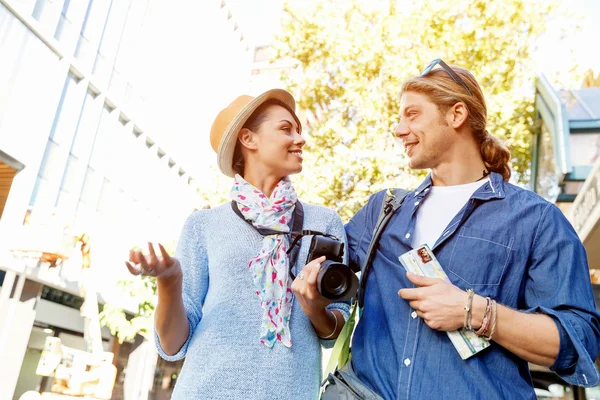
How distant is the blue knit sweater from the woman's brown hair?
681 mm

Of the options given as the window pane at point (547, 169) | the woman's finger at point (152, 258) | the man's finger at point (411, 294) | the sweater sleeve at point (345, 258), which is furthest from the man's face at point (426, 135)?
the window pane at point (547, 169)

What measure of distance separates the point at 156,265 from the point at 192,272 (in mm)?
491

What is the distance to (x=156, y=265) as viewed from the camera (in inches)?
71.4

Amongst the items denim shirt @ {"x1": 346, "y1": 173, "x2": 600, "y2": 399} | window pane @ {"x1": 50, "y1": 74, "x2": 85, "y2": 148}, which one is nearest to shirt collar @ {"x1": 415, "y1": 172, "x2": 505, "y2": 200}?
denim shirt @ {"x1": 346, "y1": 173, "x2": 600, "y2": 399}

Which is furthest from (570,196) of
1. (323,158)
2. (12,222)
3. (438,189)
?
(12,222)

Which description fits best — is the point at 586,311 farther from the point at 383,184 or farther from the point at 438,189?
the point at 383,184

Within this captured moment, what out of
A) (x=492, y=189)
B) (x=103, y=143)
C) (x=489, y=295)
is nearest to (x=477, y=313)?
(x=489, y=295)

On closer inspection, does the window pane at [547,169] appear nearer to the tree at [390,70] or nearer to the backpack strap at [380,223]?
the tree at [390,70]

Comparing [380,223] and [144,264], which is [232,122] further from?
[144,264]

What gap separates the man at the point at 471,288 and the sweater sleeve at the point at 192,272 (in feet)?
2.13

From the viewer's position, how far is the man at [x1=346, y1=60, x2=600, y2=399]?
5.55 feet

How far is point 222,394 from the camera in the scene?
193 centimetres

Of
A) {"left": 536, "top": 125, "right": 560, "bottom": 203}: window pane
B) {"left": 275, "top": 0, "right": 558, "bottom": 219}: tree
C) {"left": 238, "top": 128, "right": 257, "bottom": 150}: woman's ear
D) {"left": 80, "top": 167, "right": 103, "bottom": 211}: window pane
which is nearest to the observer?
{"left": 238, "top": 128, "right": 257, "bottom": 150}: woman's ear

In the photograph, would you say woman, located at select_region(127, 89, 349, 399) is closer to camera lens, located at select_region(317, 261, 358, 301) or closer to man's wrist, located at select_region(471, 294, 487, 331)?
camera lens, located at select_region(317, 261, 358, 301)
